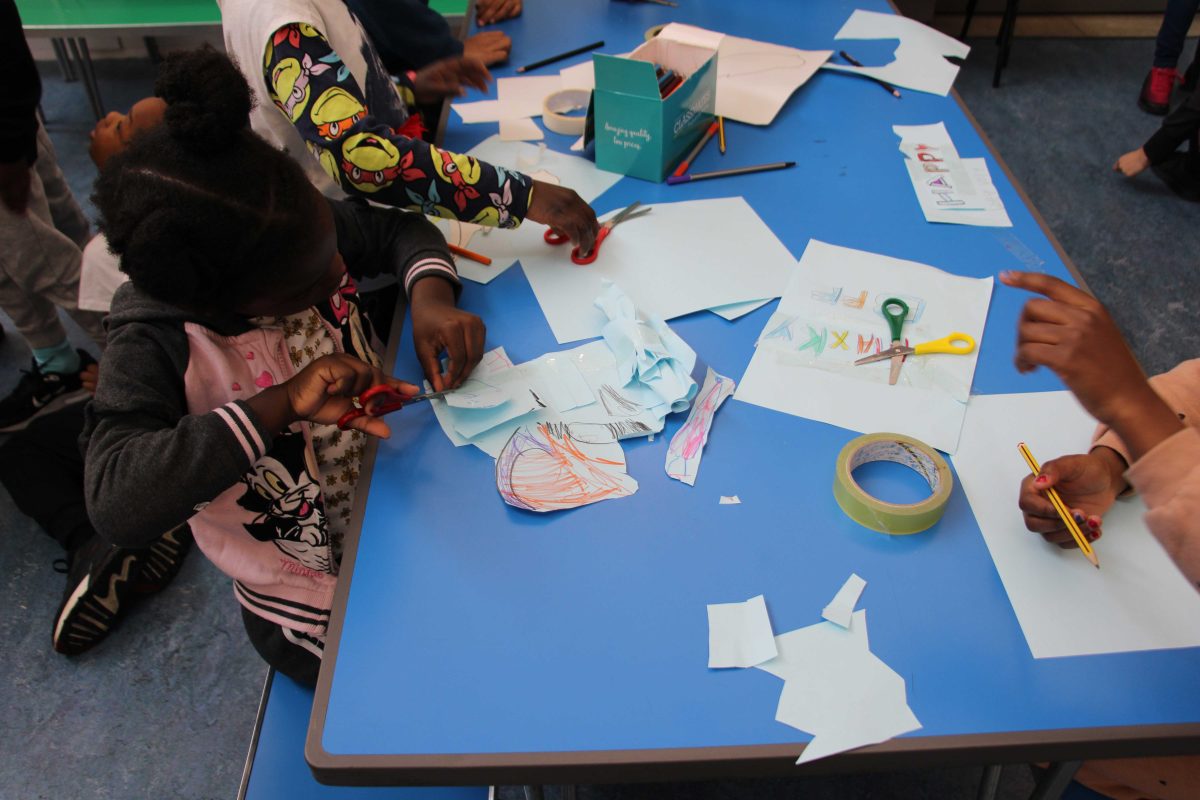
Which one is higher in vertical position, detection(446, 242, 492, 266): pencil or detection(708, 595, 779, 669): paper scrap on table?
detection(446, 242, 492, 266): pencil

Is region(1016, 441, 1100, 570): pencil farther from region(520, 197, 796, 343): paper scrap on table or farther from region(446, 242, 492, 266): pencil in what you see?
region(446, 242, 492, 266): pencil

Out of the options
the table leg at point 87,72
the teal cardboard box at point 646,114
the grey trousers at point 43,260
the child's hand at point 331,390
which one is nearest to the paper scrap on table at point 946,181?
the teal cardboard box at point 646,114

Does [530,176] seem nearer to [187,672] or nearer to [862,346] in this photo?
[862,346]

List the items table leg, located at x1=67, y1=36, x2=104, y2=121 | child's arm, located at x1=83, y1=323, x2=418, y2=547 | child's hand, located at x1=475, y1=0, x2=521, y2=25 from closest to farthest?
child's arm, located at x1=83, y1=323, x2=418, y2=547 → child's hand, located at x1=475, y1=0, x2=521, y2=25 → table leg, located at x1=67, y1=36, x2=104, y2=121

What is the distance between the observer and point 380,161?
3.90 feet

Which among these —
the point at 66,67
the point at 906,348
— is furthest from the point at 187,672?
the point at 66,67

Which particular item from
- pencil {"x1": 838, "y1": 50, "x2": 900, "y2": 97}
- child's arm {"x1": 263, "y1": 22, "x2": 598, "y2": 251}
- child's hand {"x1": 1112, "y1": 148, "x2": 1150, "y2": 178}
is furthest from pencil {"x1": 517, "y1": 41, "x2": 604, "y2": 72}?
child's hand {"x1": 1112, "y1": 148, "x2": 1150, "y2": 178}

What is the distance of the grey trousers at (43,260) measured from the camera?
6.09ft

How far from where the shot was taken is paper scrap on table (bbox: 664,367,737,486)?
958 mm

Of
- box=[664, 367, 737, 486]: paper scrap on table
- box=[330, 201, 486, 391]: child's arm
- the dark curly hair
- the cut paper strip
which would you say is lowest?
the cut paper strip

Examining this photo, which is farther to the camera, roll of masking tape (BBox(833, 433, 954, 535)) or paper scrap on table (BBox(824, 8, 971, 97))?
paper scrap on table (BBox(824, 8, 971, 97))

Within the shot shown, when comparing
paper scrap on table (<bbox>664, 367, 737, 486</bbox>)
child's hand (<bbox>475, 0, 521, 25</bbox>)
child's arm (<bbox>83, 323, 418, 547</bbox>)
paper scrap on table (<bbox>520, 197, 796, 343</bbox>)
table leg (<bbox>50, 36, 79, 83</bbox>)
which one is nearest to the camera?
child's arm (<bbox>83, 323, 418, 547</bbox>)

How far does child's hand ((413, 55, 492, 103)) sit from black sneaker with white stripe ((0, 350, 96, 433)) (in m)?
1.24

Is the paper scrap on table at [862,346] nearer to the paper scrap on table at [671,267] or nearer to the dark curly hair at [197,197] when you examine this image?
the paper scrap on table at [671,267]
